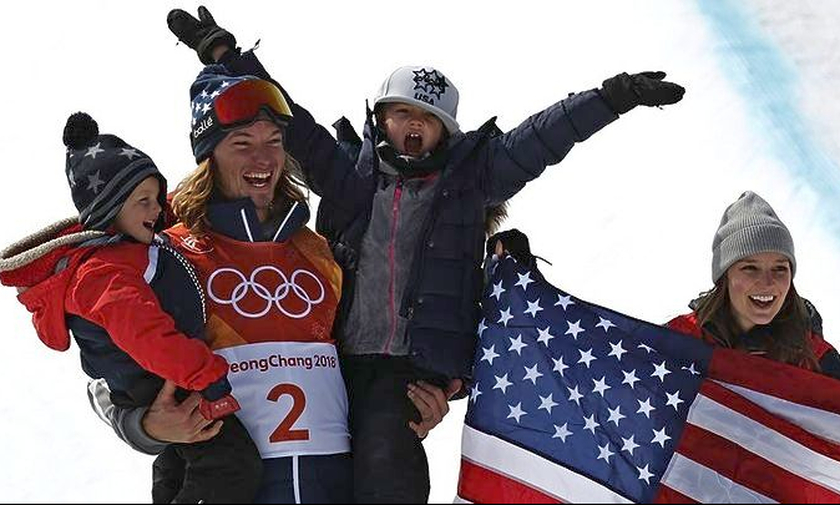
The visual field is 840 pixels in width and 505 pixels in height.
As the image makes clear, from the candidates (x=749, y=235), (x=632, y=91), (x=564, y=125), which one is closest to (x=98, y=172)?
(x=564, y=125)

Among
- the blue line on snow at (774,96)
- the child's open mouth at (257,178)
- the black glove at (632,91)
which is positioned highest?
the blue line on snow at (774,96)

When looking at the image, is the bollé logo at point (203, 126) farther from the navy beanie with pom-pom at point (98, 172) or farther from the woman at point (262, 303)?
the navy beanie with pom-pom at point (98, 172)

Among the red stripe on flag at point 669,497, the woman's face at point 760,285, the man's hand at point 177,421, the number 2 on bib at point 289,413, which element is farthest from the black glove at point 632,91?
the man's hand at point 177,421

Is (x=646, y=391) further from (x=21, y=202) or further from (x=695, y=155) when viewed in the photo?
(x=21, y=202)

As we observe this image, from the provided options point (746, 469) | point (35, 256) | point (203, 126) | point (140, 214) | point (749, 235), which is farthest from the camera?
point (749, 235)

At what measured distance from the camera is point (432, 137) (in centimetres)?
383

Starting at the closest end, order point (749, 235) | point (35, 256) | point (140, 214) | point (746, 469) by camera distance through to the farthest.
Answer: point (35, 256)
point (140, 214)
point (746, 469)
point (749, 235)

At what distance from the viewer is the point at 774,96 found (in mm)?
6129

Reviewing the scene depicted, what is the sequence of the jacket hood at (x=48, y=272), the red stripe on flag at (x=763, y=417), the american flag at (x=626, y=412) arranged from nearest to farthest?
the jacket hood at (x=48, y=272)
the american flag at (x=626, y=412)
the red stripe on flag at (x=763, y=417)

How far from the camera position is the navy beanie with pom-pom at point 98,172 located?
11.5 feet

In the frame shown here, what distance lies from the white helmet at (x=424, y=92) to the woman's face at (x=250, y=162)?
34cm

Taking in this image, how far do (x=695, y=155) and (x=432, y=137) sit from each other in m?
2.31

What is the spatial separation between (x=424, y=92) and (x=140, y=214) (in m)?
0.86

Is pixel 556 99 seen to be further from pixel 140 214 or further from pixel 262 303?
pixel 140 214
